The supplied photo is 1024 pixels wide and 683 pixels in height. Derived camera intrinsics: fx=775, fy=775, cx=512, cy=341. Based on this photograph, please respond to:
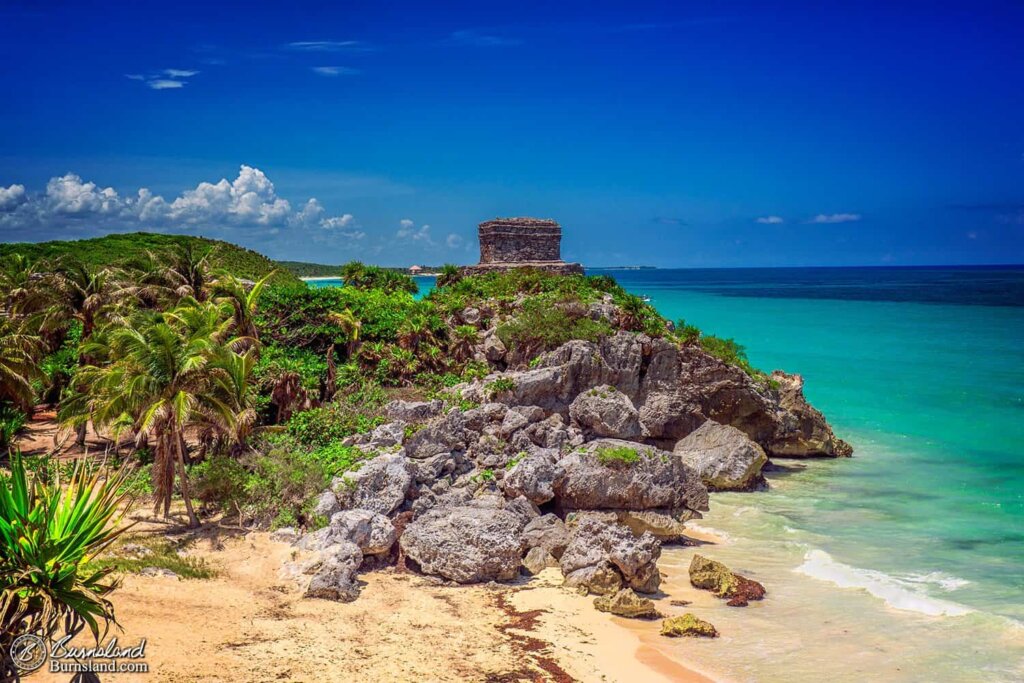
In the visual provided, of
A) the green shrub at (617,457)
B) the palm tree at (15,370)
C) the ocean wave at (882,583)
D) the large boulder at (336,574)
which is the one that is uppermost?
the palm tree at (15,370)

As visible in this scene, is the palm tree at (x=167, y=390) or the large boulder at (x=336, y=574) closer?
the large boulder at (x=336, y=574)

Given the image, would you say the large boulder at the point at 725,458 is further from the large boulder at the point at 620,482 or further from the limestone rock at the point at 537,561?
the limestone rock at the point at 537,561

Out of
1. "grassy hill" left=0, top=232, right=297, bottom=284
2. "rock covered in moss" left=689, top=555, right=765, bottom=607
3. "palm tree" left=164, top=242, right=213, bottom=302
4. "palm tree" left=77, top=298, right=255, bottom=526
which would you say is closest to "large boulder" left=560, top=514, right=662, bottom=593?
"rock covered in moss" left=689, top=555, right=765, bottom=607

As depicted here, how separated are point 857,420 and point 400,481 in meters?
22.4

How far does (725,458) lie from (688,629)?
9.10 m

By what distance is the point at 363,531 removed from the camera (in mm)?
14062

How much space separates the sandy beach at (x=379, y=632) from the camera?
34.0 ft

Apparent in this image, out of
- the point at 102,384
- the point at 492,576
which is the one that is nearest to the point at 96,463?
the point at 102,384

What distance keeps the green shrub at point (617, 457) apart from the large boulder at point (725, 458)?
3.32 meters

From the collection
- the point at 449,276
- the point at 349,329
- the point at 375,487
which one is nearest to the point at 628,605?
the point at 375,487

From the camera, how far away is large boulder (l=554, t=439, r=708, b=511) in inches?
663

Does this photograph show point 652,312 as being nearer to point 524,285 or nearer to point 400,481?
point 524,285

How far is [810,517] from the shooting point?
18406 mm
